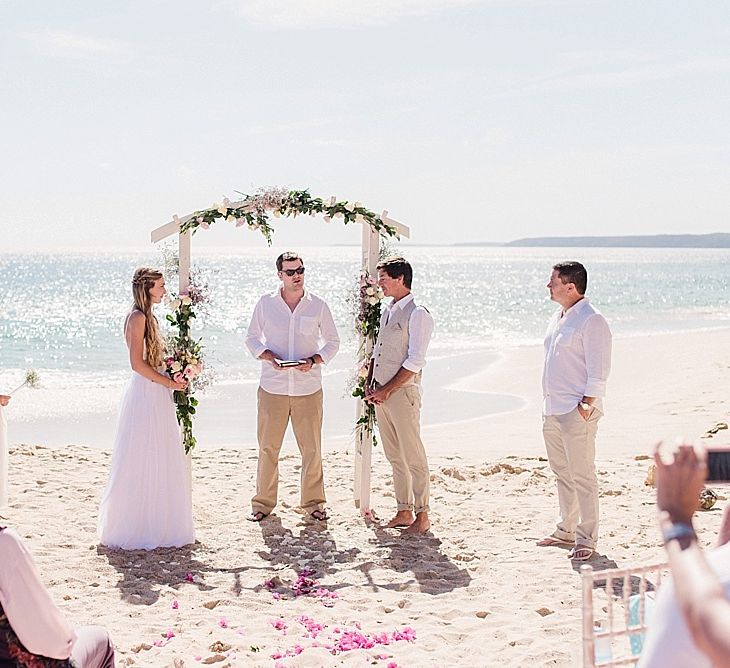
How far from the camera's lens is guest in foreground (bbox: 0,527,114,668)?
291 cm

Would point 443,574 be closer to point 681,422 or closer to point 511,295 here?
point 681,422

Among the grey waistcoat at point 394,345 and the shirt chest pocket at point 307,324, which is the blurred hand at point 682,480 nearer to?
the grey waistcoat at point 394,345

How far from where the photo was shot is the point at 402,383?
7.16 metres

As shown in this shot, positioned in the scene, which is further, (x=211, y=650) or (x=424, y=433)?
(x=424, y=433)

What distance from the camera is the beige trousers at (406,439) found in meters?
7.23

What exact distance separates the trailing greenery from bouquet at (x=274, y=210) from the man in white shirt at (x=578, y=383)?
6.09 ft

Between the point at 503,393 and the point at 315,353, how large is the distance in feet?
30.2

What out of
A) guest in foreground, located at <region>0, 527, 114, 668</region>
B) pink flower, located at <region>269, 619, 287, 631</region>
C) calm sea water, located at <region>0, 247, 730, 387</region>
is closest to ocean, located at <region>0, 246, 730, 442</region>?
calm sea water, located at <region>0, 247, 730, 387</region>

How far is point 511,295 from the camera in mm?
59125

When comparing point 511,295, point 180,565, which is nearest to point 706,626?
point 180,565

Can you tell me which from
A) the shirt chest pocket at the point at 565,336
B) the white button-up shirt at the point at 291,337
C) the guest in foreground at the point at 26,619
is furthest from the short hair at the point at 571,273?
the guest in foreground at the point at 26,619

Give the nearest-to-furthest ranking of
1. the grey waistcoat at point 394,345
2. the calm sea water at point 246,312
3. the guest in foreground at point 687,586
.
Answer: the guest in foreground at point 687,586
the grey waistcoat at point 394,345
the calm sea water at point 246,312

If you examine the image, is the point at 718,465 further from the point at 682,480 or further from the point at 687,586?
A: the point at 687,586

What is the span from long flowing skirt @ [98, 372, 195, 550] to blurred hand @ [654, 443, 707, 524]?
547 cm
